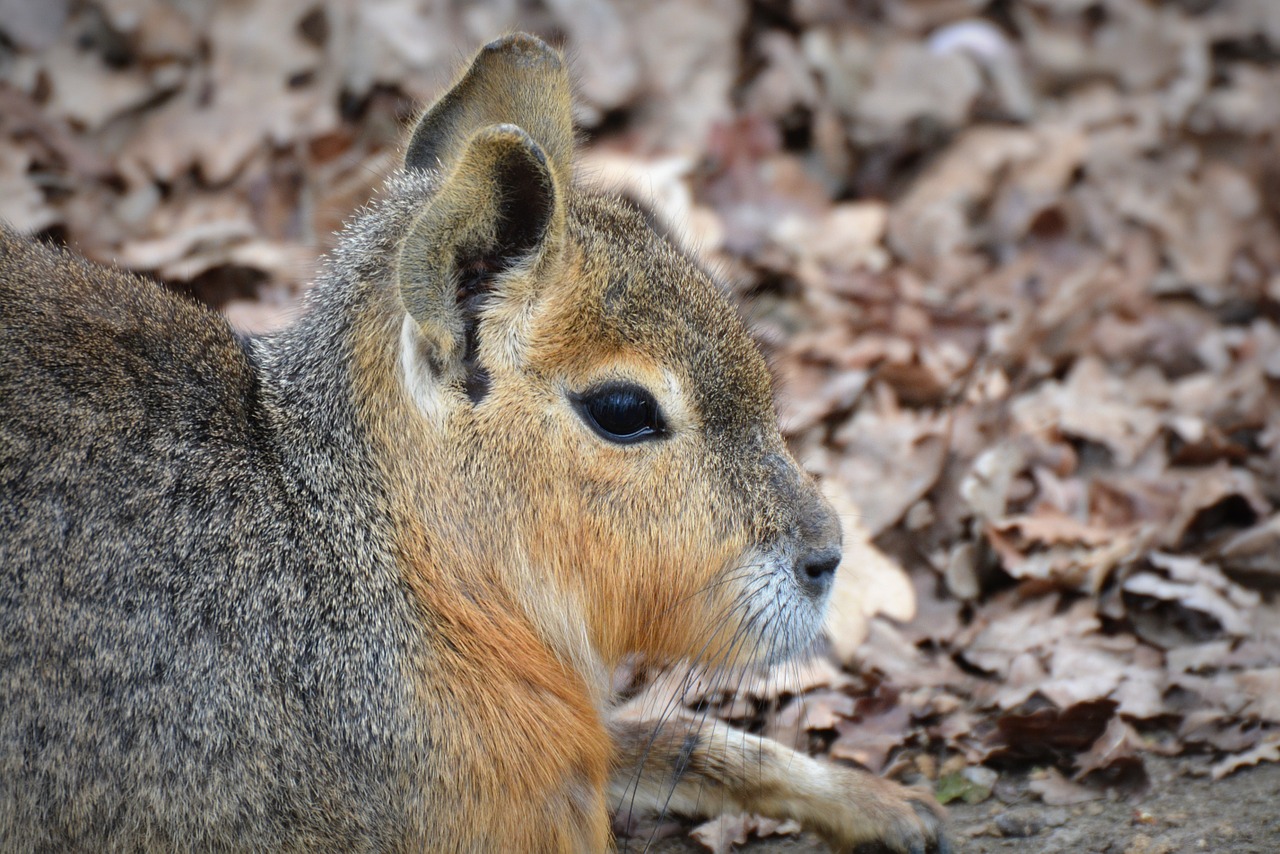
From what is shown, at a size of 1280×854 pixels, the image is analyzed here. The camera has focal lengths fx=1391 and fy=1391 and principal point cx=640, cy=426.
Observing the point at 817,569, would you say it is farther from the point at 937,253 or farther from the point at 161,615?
the point at 937,253

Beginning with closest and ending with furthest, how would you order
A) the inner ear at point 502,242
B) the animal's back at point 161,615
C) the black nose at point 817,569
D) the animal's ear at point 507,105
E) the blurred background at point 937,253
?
the animal's back at point 161,615 < the inner ear at point 502,242 < the black nose at point 817,569 < the animal's ear at point 507,105 < the blurred background at point 937,253

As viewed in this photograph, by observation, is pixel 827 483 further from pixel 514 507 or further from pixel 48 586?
pixel 48 586

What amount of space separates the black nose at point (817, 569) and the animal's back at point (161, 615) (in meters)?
0.87

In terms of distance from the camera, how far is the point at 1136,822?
3.38m

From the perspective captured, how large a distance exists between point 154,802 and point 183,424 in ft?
2.47

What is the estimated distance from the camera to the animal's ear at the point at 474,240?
8.85ft

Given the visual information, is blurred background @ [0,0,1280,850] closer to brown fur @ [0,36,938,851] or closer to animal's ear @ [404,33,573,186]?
animal's ear @ [404,33,573,186]

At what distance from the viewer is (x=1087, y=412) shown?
5254mm

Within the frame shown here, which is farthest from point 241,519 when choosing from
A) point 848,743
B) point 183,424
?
point 848,743

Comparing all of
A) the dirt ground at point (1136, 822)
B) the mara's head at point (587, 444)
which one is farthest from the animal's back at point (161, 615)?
the dirt ground at point (1136, 822)

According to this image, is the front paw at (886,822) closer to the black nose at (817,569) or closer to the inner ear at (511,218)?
the black nose at (817,569)

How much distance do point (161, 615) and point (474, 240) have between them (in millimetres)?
953

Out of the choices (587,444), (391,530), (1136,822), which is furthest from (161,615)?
(1136,822)

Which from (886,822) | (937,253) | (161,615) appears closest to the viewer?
(161,615)
